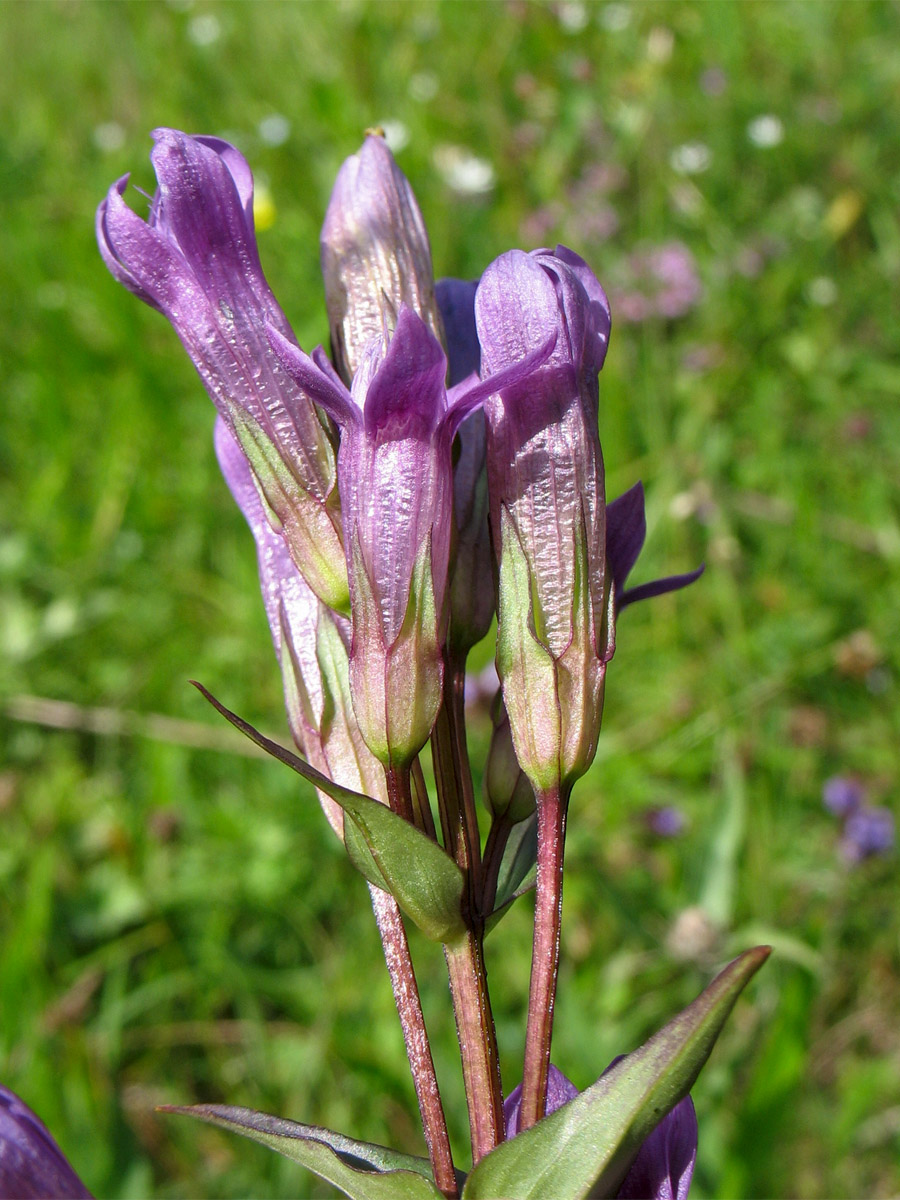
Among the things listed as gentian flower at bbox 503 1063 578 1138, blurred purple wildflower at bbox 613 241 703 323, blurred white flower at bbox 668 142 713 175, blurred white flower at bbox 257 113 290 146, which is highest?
blurred white flower at bbox 257 113 290 146

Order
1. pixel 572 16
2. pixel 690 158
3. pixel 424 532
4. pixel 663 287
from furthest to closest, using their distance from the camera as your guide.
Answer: pixel 572 16, pixel 690 158, pixel 663 287, pixel 424 532

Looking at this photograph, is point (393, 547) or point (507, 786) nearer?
point (393, 547)

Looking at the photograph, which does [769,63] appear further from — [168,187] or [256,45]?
[168,187]

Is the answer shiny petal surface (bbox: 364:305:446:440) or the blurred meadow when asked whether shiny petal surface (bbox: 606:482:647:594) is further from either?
the blurred meadow

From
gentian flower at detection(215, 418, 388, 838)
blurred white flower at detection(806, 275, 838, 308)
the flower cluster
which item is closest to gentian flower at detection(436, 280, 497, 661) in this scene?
the flower cluster

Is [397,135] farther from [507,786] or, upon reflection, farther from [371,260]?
[507,786]

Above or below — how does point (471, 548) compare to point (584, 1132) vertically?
above

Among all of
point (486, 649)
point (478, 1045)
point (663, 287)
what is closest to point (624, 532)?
point (478, 1045)
